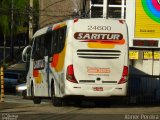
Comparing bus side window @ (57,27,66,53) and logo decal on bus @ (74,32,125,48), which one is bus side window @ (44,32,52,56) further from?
logo decal on bus @ (74,32,125,48)

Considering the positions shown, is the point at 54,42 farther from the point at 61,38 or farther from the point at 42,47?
the point at 42,47

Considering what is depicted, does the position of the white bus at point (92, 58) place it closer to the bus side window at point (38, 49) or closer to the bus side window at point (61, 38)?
the bus side window at point (61, 38)

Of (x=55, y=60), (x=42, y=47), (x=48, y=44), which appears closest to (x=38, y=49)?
(x=42, y=47)

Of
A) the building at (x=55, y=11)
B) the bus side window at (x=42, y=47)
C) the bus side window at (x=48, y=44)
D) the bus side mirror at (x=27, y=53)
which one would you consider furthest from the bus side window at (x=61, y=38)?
the building at (x=55, y=11)

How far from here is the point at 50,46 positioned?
2322 cm

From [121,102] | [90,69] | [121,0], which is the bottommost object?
[121,102]

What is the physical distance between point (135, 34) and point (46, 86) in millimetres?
7286

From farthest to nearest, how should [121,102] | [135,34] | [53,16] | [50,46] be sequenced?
[53,16] < [135,34] < [121,102] < [50,46]

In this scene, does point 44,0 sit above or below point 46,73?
above

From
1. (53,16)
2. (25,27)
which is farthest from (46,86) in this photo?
(25,27)

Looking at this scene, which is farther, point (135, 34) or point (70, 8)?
point (70, 8)

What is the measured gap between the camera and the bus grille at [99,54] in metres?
21.1

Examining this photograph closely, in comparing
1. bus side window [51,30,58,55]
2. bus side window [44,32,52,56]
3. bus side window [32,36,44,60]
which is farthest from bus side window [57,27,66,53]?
bus side window [32,36,44,60]

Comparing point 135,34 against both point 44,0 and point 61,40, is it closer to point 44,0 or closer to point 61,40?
point 61,40
